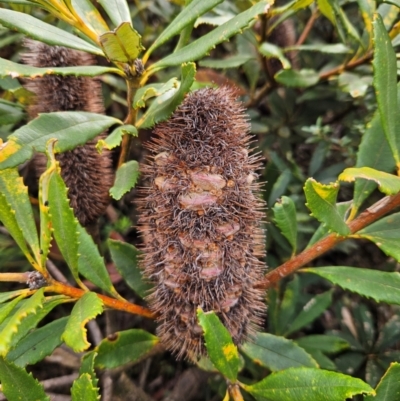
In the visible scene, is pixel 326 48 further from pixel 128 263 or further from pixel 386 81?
pixel 128 263

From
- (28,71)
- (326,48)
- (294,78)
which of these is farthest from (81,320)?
(326,48)

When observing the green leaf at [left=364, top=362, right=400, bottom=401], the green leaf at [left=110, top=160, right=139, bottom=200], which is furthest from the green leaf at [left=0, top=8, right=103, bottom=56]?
the green leaf at [left=364, top=362, right=400, bottom=401]

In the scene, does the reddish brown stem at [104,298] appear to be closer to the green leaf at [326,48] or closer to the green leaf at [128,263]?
the green leaf at [128,263]

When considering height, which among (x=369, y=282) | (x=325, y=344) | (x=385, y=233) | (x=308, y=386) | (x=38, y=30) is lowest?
(x=325, y=344)

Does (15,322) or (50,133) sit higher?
(50,133)

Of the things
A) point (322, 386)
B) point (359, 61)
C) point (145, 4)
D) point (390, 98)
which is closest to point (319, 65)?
point (359, 61)

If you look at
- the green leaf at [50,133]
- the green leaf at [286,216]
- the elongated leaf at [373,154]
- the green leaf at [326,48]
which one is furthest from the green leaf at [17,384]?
the green leaf at [326,48]

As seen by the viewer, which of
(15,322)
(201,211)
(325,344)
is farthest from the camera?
→ (325,344)
